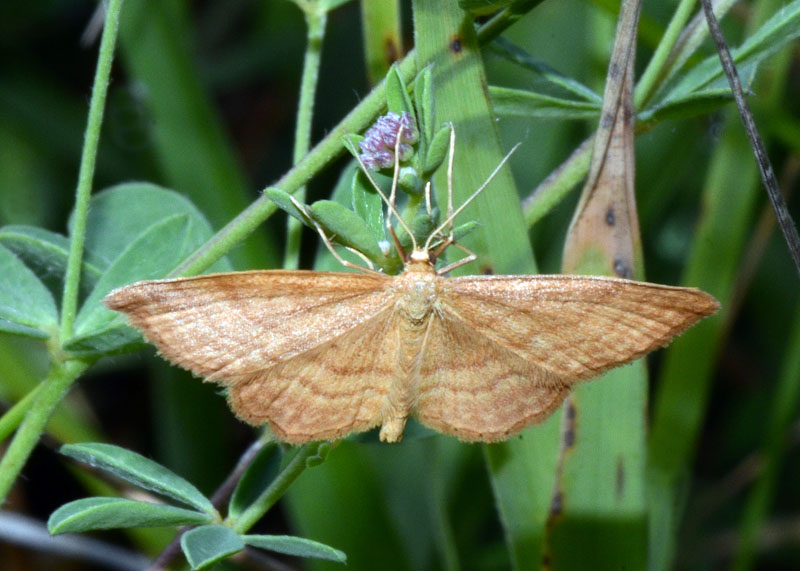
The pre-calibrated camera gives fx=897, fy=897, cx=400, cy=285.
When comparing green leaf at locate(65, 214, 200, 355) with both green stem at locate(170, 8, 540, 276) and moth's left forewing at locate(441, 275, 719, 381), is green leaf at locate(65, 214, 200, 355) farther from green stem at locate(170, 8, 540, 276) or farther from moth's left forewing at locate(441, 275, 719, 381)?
moth's left forewing at locate(441, 275, 719, 381)

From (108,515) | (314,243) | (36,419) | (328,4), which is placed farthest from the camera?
(314,243)

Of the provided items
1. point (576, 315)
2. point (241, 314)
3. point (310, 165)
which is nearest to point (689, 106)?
point (576, 315)

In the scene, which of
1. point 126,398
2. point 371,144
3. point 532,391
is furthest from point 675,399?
point 126,398

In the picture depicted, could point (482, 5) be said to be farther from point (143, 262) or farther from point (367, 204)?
point (143, 262)

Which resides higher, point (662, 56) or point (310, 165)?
point (662, 56)

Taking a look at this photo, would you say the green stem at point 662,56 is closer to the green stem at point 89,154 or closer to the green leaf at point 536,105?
the green leaf at point 536,105

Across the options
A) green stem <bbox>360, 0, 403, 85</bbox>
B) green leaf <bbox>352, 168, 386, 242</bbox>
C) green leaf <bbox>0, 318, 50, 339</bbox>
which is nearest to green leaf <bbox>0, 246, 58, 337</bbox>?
green leaf <bbox>0, 318, 50, 339</bbox>

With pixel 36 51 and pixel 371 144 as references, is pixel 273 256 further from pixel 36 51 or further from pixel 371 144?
pixel 36 51
